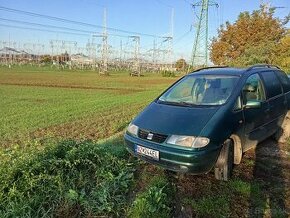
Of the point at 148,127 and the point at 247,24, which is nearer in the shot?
the point at 148,127

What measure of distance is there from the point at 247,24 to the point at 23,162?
95.2 feet

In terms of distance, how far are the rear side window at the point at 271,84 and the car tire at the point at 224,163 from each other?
6.30 ft

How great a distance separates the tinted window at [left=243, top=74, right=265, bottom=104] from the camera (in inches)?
201

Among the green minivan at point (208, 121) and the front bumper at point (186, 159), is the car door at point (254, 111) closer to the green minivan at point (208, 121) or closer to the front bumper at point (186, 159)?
the green minivan at point (208, 121)

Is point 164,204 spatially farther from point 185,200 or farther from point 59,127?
point 59,127

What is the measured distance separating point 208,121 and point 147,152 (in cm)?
98

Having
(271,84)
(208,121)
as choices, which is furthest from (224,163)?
(271,84)

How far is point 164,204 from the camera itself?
12.0 ft

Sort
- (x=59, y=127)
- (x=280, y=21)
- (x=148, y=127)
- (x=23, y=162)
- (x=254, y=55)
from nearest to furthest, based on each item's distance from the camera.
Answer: (x=23, y=162)
(x=148, y=127)
(x=59, y=127)
(x=254, y=55)
(x=280, y=21)

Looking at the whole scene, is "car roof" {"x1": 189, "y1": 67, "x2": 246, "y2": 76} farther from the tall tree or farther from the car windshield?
the tall tree

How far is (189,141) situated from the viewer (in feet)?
13.3

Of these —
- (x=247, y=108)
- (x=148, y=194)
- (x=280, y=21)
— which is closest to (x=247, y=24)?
(x=280, y=21)

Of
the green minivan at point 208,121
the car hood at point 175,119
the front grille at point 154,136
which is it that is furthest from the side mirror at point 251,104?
the front grille at point 154,136

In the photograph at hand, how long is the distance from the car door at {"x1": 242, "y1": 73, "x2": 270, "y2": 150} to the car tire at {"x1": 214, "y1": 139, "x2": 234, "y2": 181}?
2.10ft
